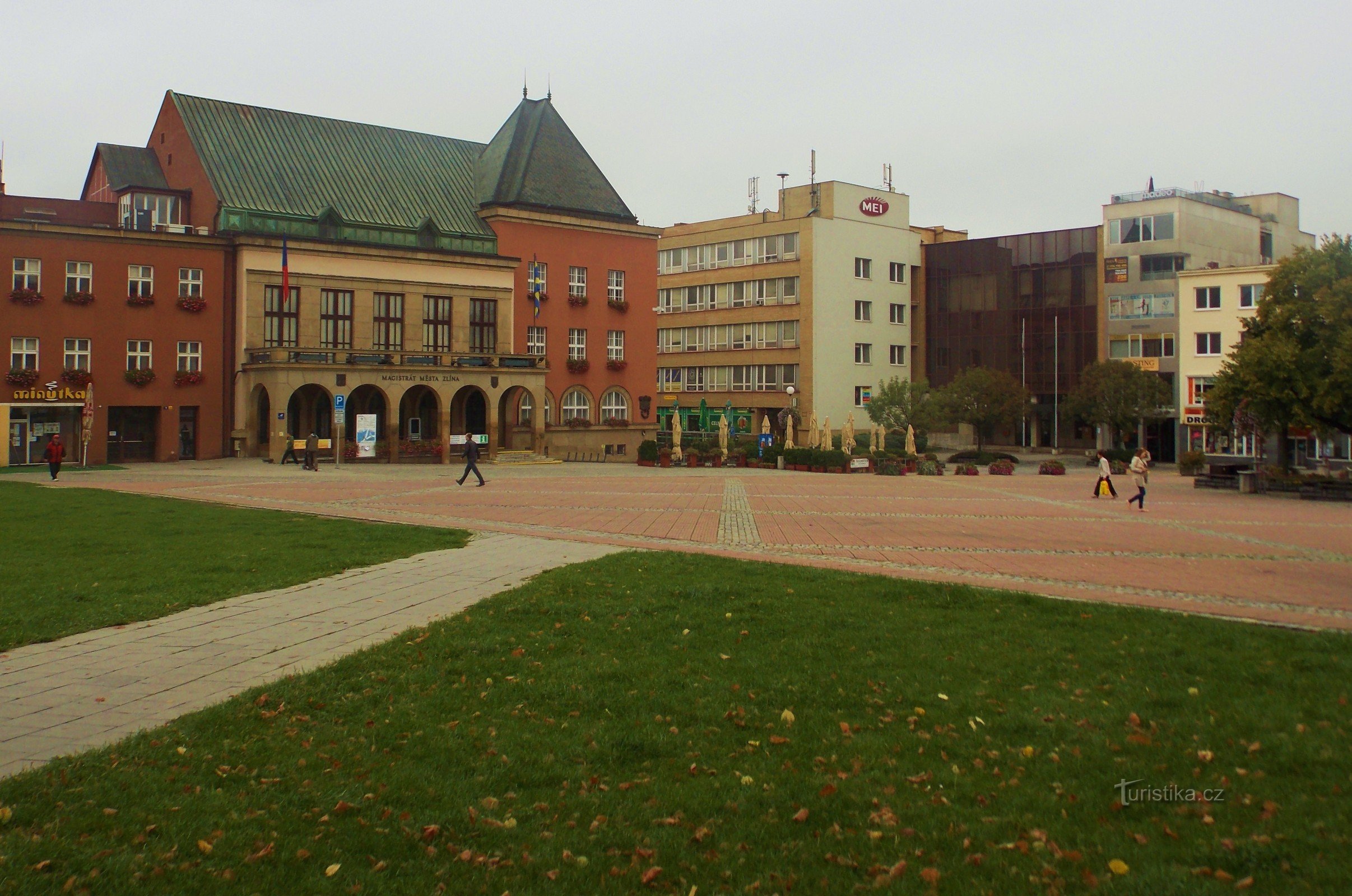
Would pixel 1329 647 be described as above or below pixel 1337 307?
below

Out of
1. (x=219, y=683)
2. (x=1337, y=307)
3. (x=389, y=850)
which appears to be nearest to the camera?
(x=389, y=850)

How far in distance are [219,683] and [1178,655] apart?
24.8 ft

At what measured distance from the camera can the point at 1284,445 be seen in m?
36.4

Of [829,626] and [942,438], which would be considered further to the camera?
[942,438]

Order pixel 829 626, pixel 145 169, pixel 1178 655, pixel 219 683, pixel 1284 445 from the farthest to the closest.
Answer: pixel 145 169, pixel 1284 445, pixel 829 626, pixel 1178 655, pixel 219 683

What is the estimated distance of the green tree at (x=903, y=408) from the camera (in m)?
65.8

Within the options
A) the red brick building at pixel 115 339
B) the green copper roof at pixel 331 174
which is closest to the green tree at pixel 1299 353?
the green copper roof at pixel 331 174

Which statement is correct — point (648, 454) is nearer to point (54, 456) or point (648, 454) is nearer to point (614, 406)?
point (614, 406)

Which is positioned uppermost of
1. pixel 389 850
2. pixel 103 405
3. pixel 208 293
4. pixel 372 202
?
pixel 372 202

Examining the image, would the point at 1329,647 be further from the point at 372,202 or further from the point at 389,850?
the point at 372,202

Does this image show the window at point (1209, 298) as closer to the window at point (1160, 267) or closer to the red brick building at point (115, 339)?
the window at point (1160, 267)

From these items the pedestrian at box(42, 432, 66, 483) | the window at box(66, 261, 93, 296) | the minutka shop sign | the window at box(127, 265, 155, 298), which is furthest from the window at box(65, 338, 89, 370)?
the pedestrian at box(42, 432, 66, 483)

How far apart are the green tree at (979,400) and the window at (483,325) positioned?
27.1 m

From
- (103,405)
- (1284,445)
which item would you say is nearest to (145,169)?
(103,405)
